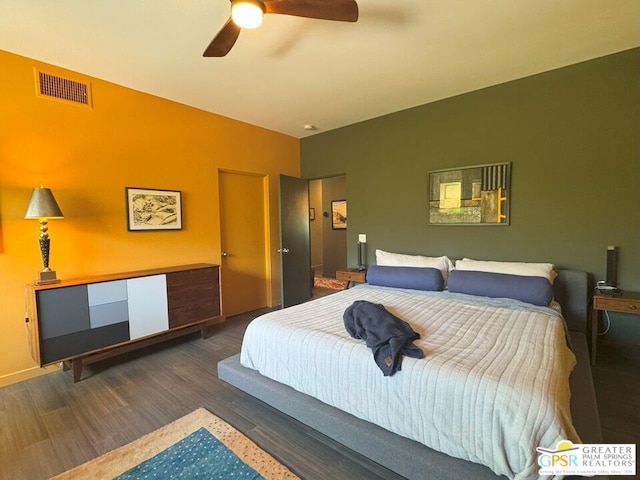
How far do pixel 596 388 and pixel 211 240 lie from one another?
13.4 ft

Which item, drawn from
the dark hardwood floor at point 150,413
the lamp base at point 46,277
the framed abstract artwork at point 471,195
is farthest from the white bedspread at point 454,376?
the lamp base at point 46,277

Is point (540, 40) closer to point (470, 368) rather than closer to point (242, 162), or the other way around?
point (470, 368)

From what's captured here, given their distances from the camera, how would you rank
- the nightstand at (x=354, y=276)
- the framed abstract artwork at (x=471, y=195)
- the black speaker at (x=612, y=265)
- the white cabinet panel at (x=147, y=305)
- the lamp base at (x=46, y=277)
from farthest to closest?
the nightstand at (x=354, y=276) < the framed abstract artwork at (x=471, y=195) < the white cabinet panel at (x=147, y=305) < the black speaker at (x=612, y=265) < the lamp base at (x=46, y=277)

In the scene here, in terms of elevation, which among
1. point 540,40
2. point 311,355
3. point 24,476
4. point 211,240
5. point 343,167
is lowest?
point 24,476

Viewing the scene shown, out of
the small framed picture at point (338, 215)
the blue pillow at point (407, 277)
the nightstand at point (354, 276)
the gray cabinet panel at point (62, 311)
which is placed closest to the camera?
the gray cabinet panel at point (62, 311)

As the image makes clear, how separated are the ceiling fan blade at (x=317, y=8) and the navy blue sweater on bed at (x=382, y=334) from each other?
6.05 ft

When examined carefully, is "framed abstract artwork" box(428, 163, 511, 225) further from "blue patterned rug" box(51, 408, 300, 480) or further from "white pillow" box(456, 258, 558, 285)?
"blue patterned rug" box(51, 408, 300, 480)

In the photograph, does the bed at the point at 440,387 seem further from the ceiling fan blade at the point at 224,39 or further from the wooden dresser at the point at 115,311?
the ceiling fan blade at the point at 224,39

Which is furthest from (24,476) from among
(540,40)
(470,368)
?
(540,40)

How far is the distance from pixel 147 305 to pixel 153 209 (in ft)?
3.59

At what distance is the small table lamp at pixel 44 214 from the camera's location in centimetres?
232

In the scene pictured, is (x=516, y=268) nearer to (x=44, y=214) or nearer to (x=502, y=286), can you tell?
(x=502, y=286)

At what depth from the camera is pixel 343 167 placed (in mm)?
4520

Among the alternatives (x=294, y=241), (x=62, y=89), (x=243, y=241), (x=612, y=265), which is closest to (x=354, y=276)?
(x=294, y=241)
